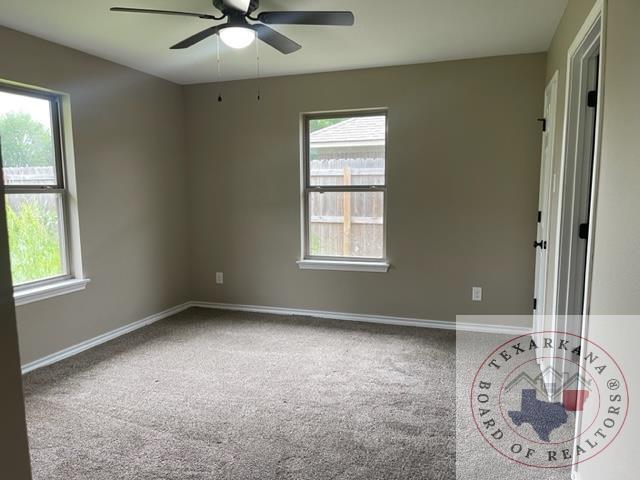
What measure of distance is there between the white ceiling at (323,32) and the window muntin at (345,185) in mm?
559

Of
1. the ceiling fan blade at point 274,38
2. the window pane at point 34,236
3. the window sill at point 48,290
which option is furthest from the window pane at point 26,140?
the ceiling fan blade at point 274,38

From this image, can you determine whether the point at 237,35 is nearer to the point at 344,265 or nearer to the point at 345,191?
the point at 345,191

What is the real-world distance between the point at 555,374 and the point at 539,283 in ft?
3.12

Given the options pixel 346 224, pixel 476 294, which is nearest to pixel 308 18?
pixel 346 224

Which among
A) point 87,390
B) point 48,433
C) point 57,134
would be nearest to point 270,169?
point 57,134

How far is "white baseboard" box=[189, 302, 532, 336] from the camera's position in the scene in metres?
3.83

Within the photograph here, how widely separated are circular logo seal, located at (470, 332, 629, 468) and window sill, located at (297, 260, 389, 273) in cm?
125

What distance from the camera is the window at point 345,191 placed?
4.11m

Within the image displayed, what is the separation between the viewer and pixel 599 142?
1.69 meters

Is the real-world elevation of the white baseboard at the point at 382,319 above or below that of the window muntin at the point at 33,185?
below

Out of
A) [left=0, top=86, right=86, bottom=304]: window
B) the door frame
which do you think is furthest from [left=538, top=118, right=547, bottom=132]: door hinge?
[left=0, top=86, right=86, bottom=304]: window

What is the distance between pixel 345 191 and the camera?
13.9 feet

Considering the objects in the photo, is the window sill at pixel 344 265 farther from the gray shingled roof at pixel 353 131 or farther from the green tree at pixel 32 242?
the green tree at pixel 32 242

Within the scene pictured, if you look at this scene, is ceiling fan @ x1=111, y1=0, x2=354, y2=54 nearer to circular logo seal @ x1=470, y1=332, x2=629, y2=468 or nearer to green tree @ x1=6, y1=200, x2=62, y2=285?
green tree @ x1=6, y1=200, x2=62, y2=285
